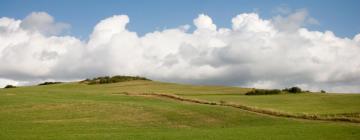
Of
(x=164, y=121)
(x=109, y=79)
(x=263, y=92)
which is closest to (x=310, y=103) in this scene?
(x=263, y=92)

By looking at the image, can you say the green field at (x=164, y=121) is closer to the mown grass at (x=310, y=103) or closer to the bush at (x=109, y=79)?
the mown grass at (x=310, y=103)

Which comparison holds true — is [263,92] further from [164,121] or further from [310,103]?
[164,121]

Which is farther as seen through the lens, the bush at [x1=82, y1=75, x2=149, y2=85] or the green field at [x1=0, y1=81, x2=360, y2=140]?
the bush at [x1=82, y1=75, x2=149, y2=85]

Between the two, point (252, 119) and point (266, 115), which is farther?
point (266, 115)

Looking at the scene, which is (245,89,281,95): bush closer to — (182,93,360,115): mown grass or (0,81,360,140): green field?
(182,93,360,115): mown grass

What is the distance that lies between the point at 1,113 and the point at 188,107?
18.9m

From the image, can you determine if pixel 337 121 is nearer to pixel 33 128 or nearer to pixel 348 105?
pixel 348 105

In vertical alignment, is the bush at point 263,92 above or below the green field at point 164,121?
above

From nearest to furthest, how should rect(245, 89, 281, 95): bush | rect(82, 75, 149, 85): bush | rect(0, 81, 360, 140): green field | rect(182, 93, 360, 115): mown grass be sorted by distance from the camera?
rect(0, 81, 360, 140): green field
rect(182, 93, 360, 115): mown grass
rect(245, 89, 281, 95): bush
rect(82, 75, 149, 85): bush

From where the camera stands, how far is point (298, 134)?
30203 mm

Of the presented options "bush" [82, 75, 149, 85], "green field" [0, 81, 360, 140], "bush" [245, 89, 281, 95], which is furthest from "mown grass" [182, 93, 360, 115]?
"bush" [82, 75, 149, 85]

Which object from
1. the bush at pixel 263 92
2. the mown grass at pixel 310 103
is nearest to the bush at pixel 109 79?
the bush at pixel 263 92

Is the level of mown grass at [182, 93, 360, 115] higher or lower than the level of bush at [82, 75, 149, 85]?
lower

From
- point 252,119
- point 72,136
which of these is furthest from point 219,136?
point 252,119
